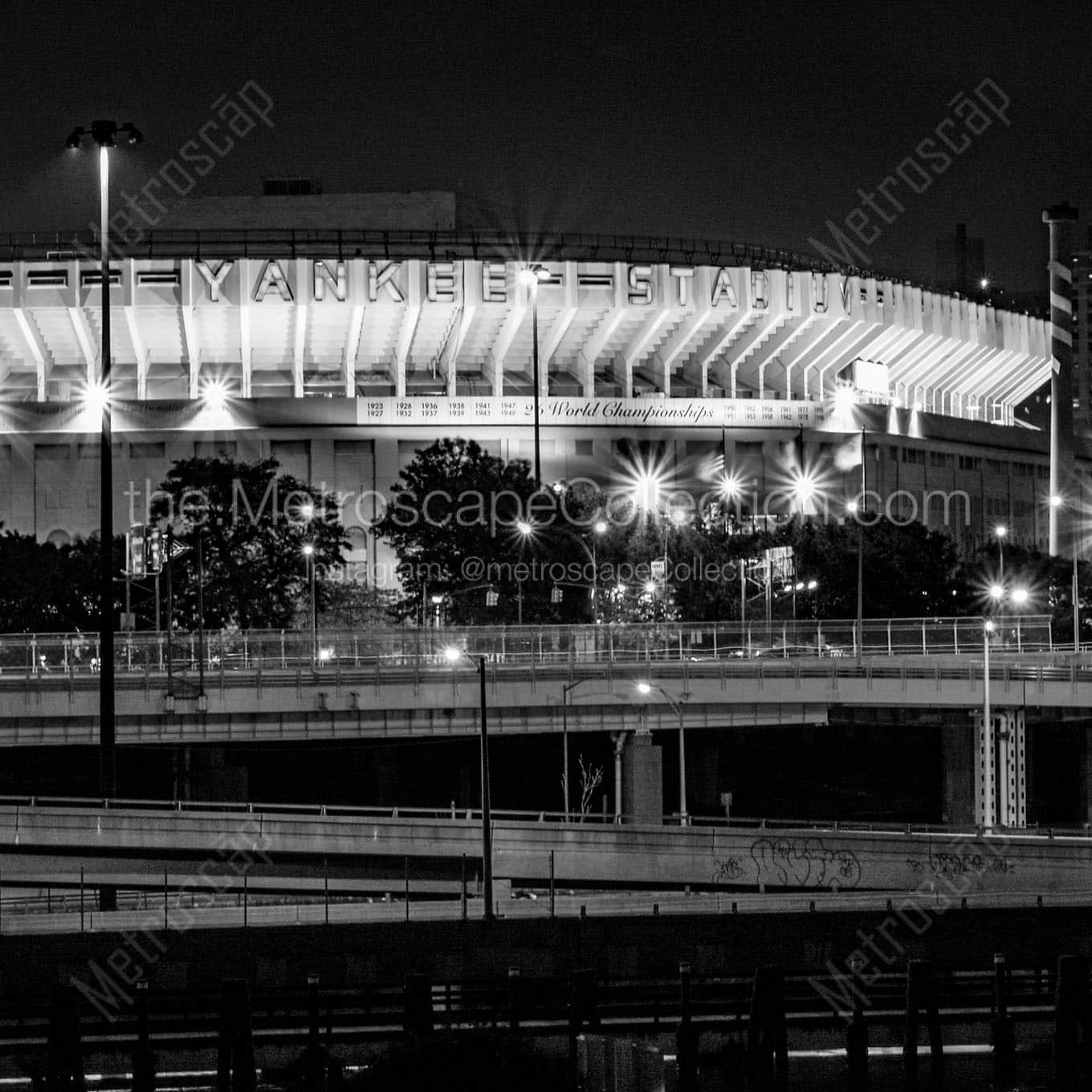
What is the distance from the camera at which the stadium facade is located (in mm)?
122375

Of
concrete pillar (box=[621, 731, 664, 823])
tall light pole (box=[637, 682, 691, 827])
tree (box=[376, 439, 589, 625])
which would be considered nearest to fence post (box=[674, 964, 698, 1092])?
tall light pole (box=[637, 682, 691, 827])

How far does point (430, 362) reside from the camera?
134625mm

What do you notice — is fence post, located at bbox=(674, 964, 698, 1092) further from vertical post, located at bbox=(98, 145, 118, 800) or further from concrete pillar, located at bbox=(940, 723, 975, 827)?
concrete pillar, located at bbox=(940, 723, 975, 827)

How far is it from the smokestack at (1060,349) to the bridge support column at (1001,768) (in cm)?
5667

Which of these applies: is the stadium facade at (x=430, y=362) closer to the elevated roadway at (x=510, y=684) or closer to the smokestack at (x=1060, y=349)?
the smokestack at (x=1060, y=349)

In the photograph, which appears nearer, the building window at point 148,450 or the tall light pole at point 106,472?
the tall light pole at point 106,472

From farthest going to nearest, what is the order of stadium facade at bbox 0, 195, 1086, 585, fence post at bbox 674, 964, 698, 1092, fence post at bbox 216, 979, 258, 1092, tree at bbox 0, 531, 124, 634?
1. stadium facade at bbox 0, 195, 1086, 585
2. tree at bbox 0, 531, 124, 634
3. fence post at bbox 674, 964, 698, 1092
4. fence post at bbox 216, 979, 258, 1092

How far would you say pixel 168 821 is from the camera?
51469 millimetres

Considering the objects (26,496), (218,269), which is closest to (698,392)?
(218,269)

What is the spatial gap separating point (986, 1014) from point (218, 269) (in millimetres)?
93060

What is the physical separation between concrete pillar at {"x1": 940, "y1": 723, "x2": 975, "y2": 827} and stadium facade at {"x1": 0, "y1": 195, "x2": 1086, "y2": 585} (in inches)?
1902

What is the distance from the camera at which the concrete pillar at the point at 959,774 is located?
75.7 m

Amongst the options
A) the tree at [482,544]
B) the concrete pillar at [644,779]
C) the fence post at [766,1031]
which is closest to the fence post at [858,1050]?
the fence post at [766,1031]

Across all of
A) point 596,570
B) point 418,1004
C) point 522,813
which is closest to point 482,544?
point 596,570
